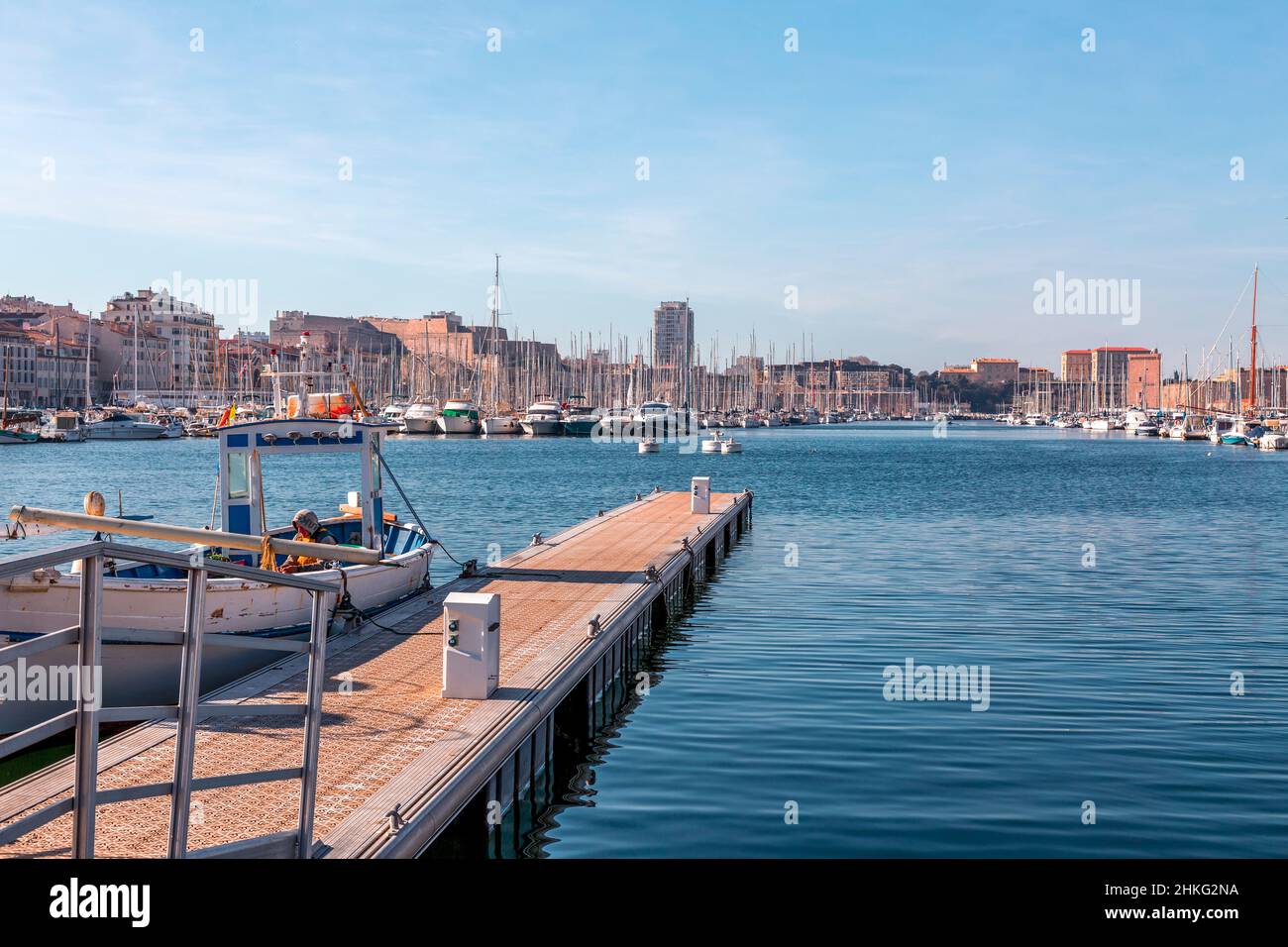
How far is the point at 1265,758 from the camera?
51.1 ft

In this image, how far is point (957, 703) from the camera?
18.2 meters

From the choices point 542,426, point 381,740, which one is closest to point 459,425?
point 542,426

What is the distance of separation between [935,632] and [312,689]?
17.3m

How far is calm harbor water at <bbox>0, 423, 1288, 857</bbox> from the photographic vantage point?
13062 millimetres

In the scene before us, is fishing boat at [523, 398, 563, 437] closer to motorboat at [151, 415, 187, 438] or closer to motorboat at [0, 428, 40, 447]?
motorboat at [151, 415, 187, 438]

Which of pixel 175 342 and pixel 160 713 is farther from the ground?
pixel 175 342

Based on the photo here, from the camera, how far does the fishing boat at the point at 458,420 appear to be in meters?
151

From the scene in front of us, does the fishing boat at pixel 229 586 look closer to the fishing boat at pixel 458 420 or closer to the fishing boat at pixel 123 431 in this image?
the fishing boat at pixel 123 431

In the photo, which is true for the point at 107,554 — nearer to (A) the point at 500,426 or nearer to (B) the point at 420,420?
(A) the point at 500,426

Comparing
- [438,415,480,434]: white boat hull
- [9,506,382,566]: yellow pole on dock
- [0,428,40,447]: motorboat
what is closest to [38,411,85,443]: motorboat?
[0,428,40,447]: motorboat

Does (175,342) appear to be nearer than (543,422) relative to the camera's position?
No

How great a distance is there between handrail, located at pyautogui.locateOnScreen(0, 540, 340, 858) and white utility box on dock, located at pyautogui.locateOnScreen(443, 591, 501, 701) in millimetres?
5188

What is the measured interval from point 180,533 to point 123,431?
423 ft
